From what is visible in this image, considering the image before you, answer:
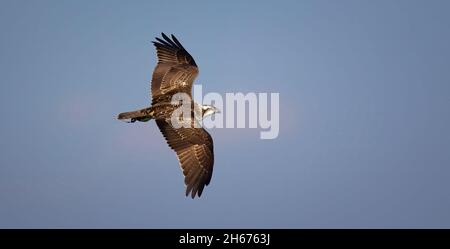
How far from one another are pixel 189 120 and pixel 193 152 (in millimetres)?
1112

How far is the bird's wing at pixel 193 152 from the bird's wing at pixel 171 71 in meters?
1.44

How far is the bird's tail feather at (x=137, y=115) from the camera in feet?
58.3

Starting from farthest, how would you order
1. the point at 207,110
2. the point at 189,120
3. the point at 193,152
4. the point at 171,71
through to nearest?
1. the point at 171,71
2. the point at 207,110
3. the point at 189,120
4. the point at 193,152

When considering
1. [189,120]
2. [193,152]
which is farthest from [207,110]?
[193,152]

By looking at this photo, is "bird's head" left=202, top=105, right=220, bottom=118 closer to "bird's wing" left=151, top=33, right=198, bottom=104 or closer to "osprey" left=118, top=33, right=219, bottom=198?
"osprey" left=118, top=33, right=219, bottom=198

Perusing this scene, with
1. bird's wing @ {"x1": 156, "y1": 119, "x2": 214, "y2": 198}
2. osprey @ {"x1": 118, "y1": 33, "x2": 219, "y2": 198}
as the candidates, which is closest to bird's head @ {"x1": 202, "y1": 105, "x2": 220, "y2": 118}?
osprey @ {"x1": 118, "y1": 33, "x2": 219, "y2": 198}

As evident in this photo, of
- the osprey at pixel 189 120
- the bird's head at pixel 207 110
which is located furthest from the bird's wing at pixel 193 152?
the bird's head at pixel 207 110

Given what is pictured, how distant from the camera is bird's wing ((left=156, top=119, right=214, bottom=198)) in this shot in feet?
56.0

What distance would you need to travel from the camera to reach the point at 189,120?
18188 millimetres

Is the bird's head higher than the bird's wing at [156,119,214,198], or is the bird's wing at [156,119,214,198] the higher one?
the bird's head

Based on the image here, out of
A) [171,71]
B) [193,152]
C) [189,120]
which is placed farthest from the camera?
[171,71]

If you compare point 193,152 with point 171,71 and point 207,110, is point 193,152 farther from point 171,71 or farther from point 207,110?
point 171,71

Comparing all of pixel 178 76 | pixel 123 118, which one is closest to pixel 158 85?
pixel 178 76
